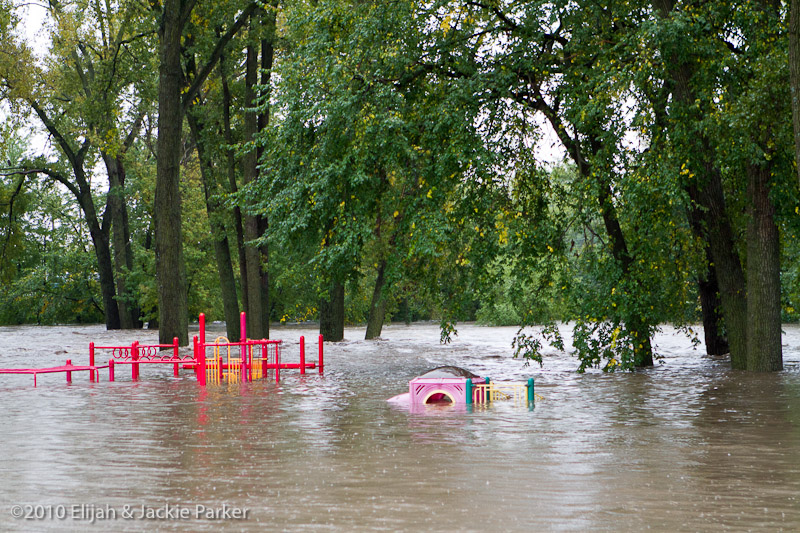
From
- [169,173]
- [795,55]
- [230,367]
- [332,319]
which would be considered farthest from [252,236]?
[795,55]

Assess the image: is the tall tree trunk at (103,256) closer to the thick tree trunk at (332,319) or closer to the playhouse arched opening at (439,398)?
the thick tree trunk at (332,319)

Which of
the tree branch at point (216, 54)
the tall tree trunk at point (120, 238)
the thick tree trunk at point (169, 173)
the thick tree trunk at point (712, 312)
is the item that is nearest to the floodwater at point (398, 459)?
the thick tree trunk at point (712, 312)

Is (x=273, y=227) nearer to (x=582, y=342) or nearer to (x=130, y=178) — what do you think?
(x=582, y=342)

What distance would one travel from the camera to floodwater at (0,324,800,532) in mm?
6633

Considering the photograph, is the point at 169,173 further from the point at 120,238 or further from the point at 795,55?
the point at 120,238

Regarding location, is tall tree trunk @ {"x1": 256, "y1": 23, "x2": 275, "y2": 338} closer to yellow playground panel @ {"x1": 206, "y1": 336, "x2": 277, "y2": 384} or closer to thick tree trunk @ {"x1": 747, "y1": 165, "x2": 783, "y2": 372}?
yellow playground panel @ {"x1": 206, "y1": 336, "x2": 277, "y2": 384}

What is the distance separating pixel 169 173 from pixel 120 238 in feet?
71.7

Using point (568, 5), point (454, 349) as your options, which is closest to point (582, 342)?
point (568, 5)

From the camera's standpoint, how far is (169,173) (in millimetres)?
26750

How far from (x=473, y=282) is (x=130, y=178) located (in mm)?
36259

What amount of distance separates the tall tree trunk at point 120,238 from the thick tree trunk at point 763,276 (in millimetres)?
33671

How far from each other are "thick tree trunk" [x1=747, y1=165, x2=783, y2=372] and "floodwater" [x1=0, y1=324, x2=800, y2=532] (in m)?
0.68

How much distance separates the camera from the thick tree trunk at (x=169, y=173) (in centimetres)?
2603

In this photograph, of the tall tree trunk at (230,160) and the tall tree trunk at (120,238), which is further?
the tall tree trunk at (120,238)
